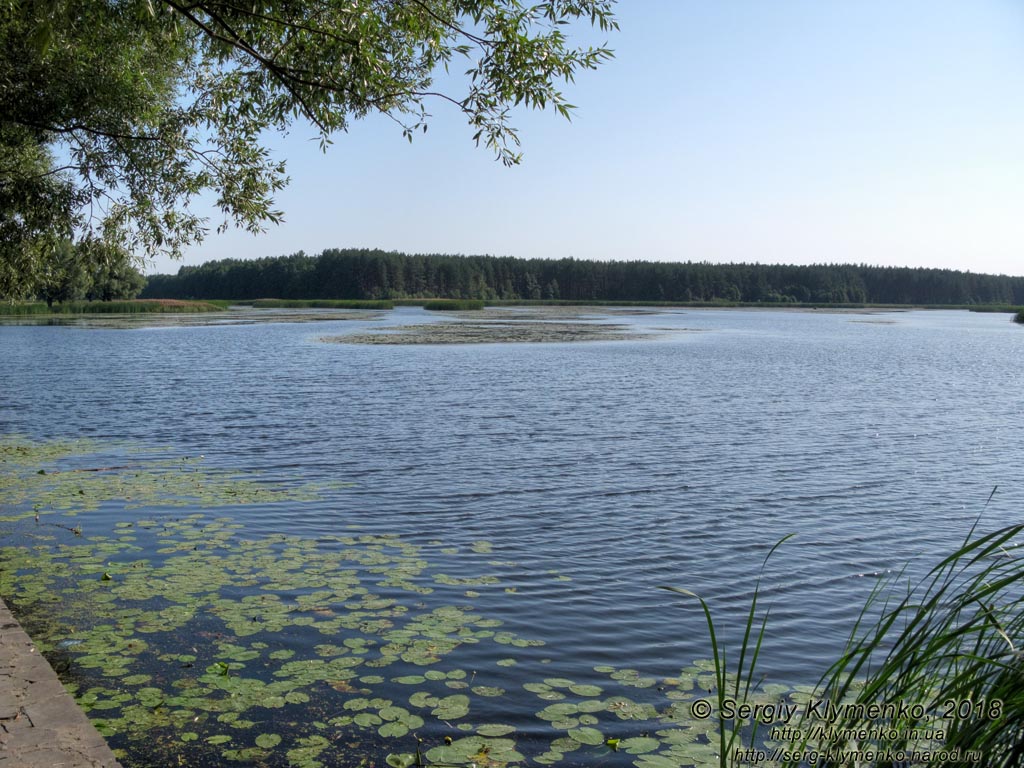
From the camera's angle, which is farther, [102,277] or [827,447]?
[827,447]

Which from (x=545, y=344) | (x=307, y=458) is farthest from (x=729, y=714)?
(x=545, y=344)

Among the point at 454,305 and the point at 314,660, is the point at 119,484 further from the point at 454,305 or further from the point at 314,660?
the point at 454,305

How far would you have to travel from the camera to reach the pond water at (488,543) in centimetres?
630

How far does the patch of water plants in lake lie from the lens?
577 cm

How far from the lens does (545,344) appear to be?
51.8 metres

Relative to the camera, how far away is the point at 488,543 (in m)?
10.6

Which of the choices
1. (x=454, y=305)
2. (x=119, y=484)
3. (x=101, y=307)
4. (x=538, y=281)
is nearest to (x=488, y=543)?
(x=119, y=484)

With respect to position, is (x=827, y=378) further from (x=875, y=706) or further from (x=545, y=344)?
(x=875, y=706)

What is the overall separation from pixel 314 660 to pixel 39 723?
7.43ft

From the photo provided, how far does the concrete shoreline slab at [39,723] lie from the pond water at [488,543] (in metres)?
0.47

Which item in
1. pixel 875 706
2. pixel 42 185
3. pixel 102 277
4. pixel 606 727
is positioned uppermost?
pixel 42 185

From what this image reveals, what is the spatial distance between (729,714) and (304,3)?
8.24 m

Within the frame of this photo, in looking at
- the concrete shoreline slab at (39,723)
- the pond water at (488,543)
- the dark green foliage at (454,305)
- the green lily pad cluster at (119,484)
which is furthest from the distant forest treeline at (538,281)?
the concrete shoreline slab at (39,723)

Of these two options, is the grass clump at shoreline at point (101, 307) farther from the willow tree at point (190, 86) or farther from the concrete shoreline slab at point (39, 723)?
the concrete shoreline slab at point (39, 723)
